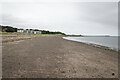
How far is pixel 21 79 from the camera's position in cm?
486

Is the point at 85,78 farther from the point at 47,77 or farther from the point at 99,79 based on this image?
the point at 47,77

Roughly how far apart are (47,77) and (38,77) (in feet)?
1.81

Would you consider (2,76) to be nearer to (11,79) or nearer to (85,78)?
(11,79)

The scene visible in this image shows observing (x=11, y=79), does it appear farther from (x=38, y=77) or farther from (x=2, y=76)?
(x=38, y=77)

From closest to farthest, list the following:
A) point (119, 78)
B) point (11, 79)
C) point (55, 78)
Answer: point (11, 79) → point (55, 78) → point (119, 78)

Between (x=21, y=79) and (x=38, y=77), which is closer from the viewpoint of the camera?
(x=21, y=79)

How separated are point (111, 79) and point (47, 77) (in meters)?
4.13

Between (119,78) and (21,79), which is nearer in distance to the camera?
(21,79)

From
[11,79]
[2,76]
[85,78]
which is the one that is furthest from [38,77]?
[85,78]

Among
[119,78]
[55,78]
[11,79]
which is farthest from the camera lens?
[119,78]

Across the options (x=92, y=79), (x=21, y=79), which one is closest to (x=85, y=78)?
(x=92, y=79)

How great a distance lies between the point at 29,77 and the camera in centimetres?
515

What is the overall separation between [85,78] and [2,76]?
16.9 ft

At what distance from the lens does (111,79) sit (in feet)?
17.9
